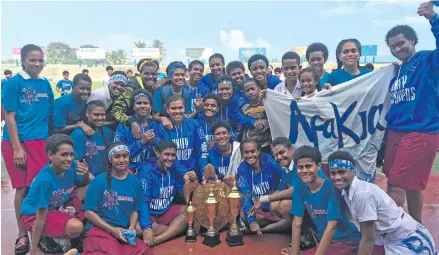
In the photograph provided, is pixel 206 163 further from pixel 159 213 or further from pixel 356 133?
pixel 356 133

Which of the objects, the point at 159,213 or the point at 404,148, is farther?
the point at 159,213

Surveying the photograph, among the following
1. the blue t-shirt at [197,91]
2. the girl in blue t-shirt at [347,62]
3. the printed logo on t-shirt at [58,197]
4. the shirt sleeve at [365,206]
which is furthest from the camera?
the blue t-shirt at [197,91]

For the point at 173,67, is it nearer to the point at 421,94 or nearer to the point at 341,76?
the point at 341,76

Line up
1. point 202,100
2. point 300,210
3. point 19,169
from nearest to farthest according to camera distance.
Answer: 1. point 300,210
2. point 19,169
3. point 202,100

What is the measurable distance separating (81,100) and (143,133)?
0.82 metres

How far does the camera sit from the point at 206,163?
4.18 m

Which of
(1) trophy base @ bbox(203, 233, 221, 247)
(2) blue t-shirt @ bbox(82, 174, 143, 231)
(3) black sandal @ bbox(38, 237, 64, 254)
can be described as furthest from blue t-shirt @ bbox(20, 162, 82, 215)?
(1) trophy base @ bbox(203, 233, 221, 247)

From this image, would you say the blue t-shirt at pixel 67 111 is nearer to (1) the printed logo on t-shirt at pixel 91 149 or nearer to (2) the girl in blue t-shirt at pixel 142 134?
(1) the printed logo on t-shirt at pixel 91 149

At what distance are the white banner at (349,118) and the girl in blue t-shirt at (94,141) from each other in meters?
1.93

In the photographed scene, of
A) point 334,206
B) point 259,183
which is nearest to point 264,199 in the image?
point 259,183

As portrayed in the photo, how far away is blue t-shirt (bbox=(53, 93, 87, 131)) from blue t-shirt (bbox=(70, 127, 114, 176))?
0.29m

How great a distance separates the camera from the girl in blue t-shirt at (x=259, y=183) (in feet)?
12.7

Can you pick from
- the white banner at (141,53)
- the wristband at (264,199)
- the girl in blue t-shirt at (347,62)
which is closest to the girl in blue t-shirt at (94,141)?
the wristband at (264,199)

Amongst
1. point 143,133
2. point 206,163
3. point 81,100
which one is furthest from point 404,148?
point 81,100
